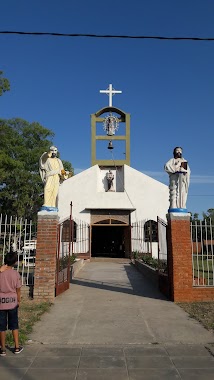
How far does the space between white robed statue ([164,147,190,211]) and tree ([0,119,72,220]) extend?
1850cm

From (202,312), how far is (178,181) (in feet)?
10.9

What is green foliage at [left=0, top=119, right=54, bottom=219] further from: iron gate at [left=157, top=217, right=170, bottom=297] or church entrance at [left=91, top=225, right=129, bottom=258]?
iron gate at [left=157, top=217, right=170, bottom=297]

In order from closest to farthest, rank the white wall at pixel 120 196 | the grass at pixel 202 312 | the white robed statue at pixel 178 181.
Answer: the grass at pixel 202 312 → the white robed statue at pixel 178 181 → the white wall at pixel 120 196

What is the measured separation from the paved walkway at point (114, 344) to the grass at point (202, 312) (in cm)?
18

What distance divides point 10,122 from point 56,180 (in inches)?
912

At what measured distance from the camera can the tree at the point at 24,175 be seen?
2716cm

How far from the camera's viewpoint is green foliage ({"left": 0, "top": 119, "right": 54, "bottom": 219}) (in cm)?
2715

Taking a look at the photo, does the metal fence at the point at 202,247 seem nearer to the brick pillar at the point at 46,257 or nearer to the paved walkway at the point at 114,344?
the paved walkway at the point at 114,344

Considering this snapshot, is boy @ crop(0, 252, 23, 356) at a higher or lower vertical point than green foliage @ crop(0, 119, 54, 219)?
lower

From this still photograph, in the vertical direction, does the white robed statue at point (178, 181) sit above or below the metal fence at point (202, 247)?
above

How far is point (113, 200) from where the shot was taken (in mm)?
21875

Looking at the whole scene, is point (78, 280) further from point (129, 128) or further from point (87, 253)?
point (129, 128)

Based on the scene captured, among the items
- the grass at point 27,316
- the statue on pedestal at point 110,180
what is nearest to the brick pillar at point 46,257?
the grass at point 27,316

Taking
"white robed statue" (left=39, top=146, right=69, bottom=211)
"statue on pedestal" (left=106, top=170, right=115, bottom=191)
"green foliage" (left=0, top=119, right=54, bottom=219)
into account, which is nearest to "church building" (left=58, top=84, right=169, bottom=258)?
"statue on pedestal" (left=106, top=170, right=115, bottom=191)
